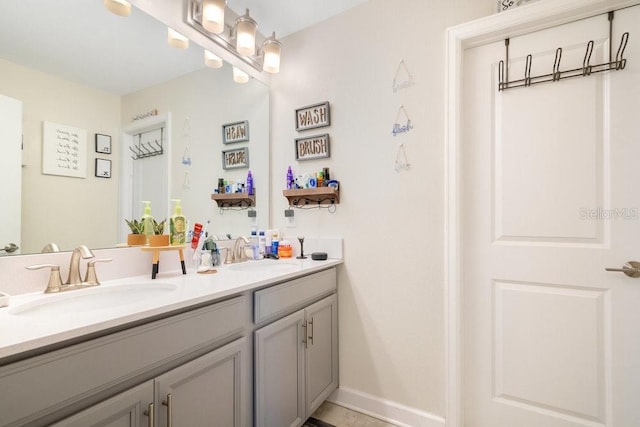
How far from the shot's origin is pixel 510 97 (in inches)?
59.3

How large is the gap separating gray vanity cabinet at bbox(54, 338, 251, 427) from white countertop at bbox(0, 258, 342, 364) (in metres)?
0.20

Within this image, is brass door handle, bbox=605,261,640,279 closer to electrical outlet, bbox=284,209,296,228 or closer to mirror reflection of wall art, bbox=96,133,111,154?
electrical outlet, bbox=284,209,296,228

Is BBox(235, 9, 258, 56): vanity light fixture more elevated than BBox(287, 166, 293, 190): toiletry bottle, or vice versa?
BBox(235, 9, 258, 56): vanity light fixture

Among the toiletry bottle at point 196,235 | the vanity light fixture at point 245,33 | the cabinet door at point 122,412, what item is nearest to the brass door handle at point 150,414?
the cabinet door at point 122,412

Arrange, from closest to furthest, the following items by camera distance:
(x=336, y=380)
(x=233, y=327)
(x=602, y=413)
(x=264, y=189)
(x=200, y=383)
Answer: (x=200, y=383) < (x=233, y=327) < (x=602, y=413) < (x=336, y=380) < (x=264, y=189)

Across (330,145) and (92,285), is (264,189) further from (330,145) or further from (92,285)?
(92,285)

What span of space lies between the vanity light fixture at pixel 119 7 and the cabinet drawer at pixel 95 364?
4.47ft

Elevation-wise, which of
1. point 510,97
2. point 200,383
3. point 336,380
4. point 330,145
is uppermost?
point 510,97

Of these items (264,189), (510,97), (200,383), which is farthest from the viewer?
(264,189)

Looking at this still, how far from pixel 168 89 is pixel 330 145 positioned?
0.98m

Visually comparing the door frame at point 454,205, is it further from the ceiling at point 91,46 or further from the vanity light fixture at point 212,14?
the ceiling at point 91,46

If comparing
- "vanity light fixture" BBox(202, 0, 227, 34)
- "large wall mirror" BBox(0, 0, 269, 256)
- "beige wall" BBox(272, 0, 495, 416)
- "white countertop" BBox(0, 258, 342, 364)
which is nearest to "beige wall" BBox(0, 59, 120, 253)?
"large wall mirror" BBox(0, 0, 269, 256)

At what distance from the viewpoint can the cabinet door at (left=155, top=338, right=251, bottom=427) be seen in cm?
91

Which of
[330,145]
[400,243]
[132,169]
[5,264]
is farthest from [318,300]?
[5,264]
